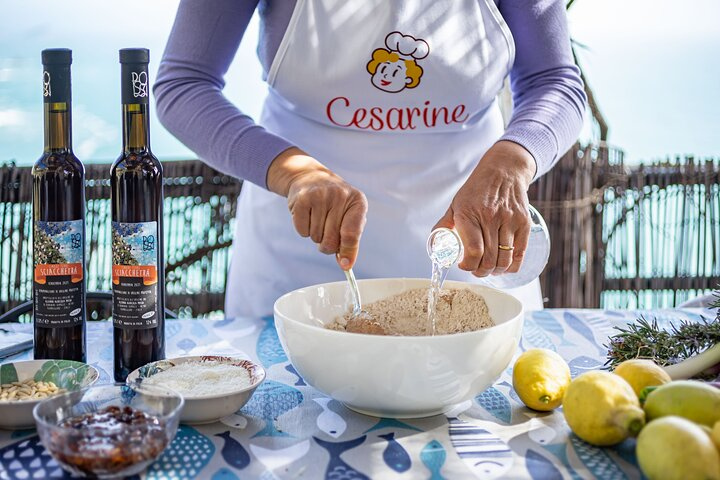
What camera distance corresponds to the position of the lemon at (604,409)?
0.82 meters

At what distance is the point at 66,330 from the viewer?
1.04 m

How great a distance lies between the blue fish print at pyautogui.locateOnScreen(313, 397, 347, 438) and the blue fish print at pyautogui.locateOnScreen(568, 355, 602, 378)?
15.8 inches

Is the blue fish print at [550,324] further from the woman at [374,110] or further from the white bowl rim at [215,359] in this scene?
the white bowl rim at [215,359]

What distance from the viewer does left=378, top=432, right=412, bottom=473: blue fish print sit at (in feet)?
2.71

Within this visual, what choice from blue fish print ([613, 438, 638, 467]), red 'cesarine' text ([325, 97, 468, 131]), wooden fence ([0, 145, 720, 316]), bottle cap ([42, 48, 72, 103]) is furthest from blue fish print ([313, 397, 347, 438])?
wooden fence ([0, 145, 720, 316])

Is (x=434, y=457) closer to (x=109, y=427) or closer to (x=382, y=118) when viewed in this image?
(x=109, y=427)

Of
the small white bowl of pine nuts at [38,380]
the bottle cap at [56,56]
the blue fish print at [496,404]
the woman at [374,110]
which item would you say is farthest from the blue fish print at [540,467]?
the bottle cap at [56,56]

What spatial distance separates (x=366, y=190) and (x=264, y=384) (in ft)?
1.82

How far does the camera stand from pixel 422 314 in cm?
117

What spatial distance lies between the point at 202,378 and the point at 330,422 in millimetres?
177

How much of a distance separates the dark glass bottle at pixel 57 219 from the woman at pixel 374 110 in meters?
0.33

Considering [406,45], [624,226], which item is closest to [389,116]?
[406,45]

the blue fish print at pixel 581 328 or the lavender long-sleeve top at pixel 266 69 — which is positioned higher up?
the lavender long-sleeve top at pixel 266 69

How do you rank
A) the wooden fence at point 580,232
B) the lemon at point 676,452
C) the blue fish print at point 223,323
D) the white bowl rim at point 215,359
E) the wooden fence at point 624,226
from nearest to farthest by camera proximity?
the lemon at point 676,452, the white bowl rim at point 215,359, the blue fish print at point 223,323, the wooden fence at point 580,232, the wooden fence at point 624,226
